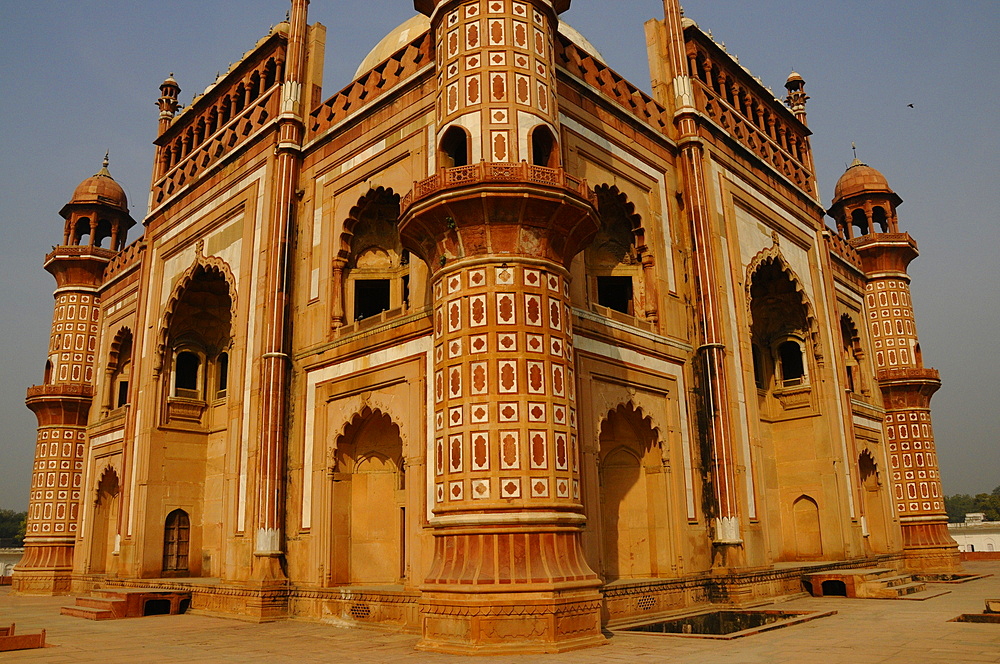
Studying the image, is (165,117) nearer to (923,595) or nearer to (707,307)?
(707,307)

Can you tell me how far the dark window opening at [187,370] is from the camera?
22.3 m

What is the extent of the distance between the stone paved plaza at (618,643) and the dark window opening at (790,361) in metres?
8.08

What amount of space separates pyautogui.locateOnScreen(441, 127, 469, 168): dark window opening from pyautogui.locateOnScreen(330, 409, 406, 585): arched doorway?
485cm

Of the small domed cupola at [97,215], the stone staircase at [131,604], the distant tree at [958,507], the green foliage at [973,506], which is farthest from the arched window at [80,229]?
the distant tree at [958,507]

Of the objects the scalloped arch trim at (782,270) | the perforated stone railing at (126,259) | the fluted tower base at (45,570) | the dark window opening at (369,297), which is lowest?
the fluted tower base at (45,570)

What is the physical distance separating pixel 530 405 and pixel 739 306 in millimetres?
8527

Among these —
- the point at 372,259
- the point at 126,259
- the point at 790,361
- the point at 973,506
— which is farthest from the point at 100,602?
the point at 973,506

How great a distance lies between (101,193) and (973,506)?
112 m

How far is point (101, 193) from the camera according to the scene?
2830 cm

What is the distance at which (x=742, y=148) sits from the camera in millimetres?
19719

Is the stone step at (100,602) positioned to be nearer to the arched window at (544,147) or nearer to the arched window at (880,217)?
the arched window at (544,147)

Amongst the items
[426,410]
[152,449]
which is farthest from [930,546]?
[152,449]

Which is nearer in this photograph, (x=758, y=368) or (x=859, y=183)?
(x=758, y=368)

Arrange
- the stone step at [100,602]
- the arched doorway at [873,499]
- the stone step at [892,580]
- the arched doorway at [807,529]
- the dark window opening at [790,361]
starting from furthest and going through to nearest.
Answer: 1. the arched doorway at [873,499]
2. the dark window opening at [790,361]
3. the arched doorway at [807,529]
4. the stone step at [892,580]
5. the stone step at [100,602]
